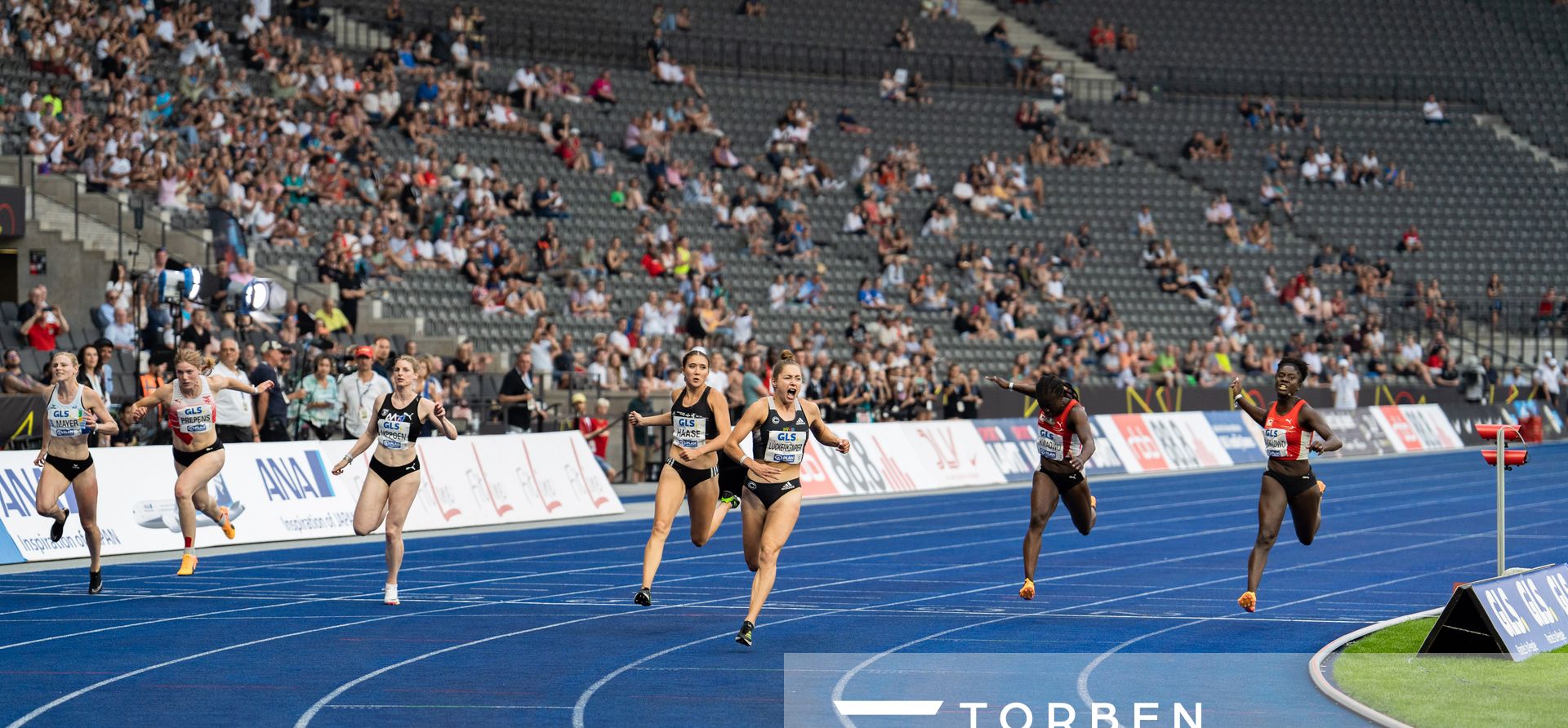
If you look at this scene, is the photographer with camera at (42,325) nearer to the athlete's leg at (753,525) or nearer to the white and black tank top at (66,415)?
the white and black tank top at (66,415)

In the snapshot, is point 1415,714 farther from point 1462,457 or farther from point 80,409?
point 1462,457

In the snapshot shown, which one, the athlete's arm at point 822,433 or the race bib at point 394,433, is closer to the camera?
the athlete's arm at point 822,433

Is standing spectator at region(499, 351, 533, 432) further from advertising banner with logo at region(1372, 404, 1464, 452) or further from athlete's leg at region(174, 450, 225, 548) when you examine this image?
advertising banner with logo at region(1372, 404, 1464, 452)

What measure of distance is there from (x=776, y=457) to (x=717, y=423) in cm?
128

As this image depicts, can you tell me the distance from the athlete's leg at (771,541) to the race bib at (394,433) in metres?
3.17

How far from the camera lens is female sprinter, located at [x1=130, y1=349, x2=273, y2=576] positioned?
51.3ft

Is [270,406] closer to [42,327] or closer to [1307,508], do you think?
[42,327]

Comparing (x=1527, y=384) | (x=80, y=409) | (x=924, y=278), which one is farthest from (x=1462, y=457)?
(x=80, y=409)

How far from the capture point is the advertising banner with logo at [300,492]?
16922mm

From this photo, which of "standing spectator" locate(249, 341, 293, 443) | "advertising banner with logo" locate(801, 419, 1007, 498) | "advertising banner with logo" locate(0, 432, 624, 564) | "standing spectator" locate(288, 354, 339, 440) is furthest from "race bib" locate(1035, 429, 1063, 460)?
"advertising banner with logo" locate(801, 419, 1007, 498)

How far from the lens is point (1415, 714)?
9250mm

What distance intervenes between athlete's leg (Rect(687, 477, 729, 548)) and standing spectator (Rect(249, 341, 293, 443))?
691cm

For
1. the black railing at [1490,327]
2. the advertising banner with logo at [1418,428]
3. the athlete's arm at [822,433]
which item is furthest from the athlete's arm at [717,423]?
the black railing at [1490,327]

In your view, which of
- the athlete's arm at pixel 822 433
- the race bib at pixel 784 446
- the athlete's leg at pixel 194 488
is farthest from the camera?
the athlete's leg at pixel 194 488
